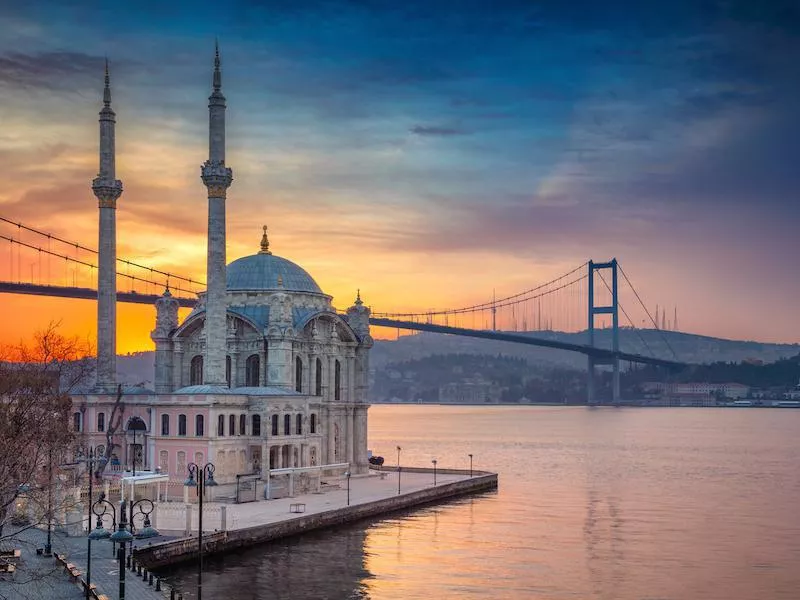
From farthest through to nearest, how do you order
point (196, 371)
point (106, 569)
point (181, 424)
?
point (196, 371) → point (181, 424) → point (106, 569)

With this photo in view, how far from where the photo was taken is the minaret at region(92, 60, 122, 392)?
184 ft

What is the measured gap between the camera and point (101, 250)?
56812 mm

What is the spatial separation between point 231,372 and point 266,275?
5.34 metres

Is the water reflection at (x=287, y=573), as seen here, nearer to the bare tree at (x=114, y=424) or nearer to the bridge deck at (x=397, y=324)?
the bare tree at (x=114, y=424)

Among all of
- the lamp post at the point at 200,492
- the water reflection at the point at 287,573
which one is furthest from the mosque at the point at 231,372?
the water reflection at the point at 287,573

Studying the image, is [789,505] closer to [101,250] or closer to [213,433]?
[213,433]

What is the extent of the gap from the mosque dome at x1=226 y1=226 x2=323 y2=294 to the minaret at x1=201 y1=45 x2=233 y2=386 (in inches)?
226

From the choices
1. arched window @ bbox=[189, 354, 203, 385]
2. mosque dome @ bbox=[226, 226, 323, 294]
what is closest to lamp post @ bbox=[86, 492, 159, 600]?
arched window @ bbox=[189, 354, 203, 385]

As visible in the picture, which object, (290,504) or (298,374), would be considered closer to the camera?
(290,504)

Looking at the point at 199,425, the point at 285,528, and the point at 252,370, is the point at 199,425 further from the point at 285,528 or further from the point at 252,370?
the point at 285,528

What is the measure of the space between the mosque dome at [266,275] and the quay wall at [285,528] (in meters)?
12.1

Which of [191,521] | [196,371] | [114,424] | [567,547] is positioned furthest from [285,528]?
[196,371]

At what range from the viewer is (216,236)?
51844 mm

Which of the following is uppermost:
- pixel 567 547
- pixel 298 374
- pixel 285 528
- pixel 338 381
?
pixel 298 374
